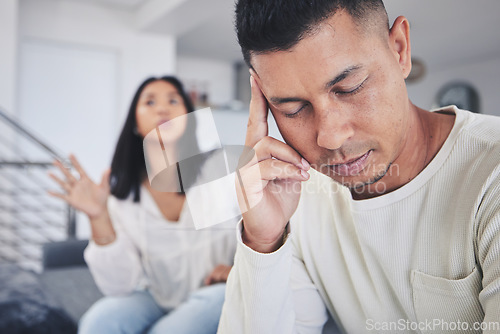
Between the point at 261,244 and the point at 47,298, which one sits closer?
the point at 261,244

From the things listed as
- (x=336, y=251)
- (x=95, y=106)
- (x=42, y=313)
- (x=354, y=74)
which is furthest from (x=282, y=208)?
(x=95, y=106)

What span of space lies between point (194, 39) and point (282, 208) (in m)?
3.36

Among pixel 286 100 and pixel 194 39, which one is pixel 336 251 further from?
pixel 194 39

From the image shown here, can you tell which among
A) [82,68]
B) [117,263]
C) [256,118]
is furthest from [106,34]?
[256,118]

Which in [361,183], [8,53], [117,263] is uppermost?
[8,53]

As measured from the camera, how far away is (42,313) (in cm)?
90

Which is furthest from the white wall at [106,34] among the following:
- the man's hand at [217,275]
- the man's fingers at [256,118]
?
the man's fingers at [256,118]

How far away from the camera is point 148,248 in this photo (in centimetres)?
86

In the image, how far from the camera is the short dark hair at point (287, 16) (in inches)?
14.3

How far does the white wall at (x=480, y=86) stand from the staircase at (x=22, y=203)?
8.60 feet

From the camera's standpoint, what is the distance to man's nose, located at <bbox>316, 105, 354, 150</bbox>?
375 millimetres

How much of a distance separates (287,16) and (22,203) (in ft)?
10.7

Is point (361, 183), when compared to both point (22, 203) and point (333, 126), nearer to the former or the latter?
point (333, 126)

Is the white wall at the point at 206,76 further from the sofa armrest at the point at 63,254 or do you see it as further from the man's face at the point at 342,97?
the man's face at the point at 342,97
